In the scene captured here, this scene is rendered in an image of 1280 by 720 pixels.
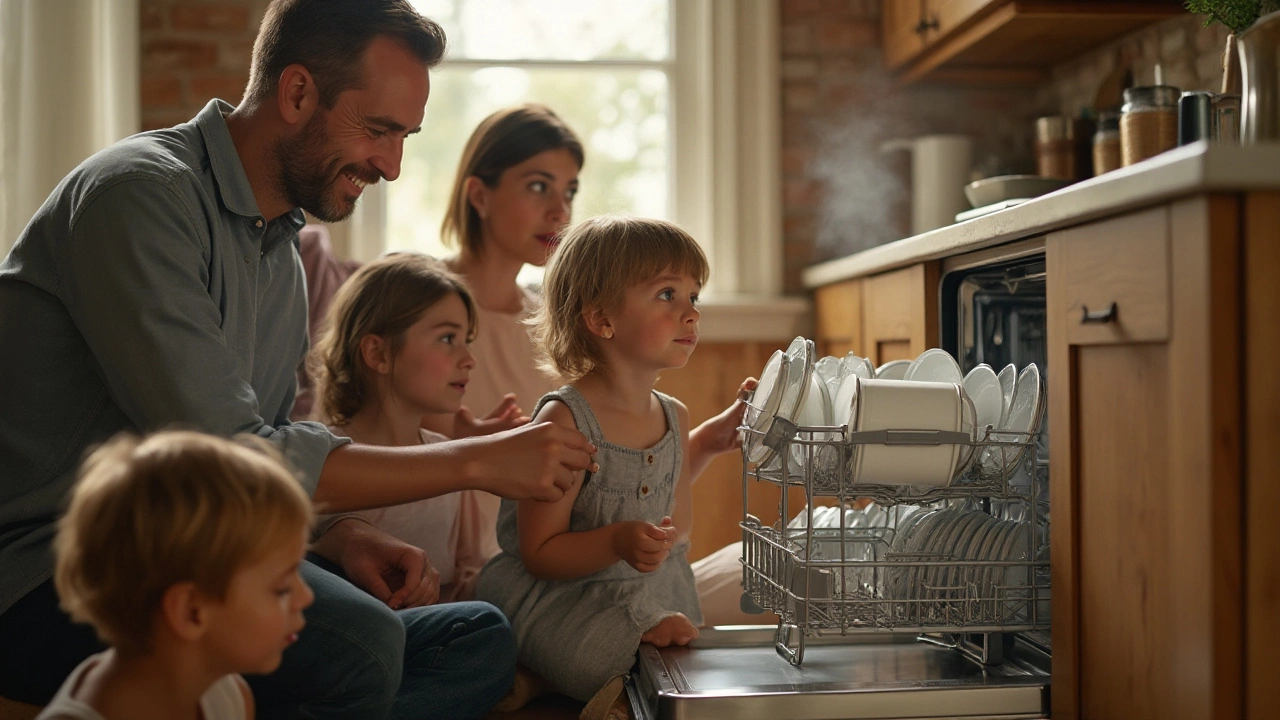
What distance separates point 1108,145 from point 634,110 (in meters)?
1.45

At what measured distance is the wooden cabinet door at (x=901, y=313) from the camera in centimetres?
199

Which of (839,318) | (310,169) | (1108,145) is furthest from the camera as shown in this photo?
(839,318)

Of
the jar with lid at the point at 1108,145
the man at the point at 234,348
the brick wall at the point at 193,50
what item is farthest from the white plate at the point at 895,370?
the brick wall at the point at 193,50

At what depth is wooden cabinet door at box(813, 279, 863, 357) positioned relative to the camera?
2559mm

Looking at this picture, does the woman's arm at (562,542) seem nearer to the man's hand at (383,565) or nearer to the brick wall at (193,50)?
the man's hand at (383,565)

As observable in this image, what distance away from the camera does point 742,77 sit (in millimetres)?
3191

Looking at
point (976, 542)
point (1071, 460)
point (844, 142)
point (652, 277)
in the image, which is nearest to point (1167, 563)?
point (1071, 460)

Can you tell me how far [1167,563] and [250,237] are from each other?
125cm

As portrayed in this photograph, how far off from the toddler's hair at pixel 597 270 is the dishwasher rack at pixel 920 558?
35cm

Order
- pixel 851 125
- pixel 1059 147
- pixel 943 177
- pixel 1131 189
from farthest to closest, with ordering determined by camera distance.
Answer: pixel 851 125
pixel 943 177
pixel 1059 147
pixel 1131 189

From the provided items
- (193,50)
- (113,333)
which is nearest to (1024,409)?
(113,333)

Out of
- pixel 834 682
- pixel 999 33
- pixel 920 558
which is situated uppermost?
pixel 999 33

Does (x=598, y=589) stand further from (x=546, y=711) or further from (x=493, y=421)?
(x=493, y=421)

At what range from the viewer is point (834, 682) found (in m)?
1.37
